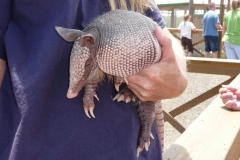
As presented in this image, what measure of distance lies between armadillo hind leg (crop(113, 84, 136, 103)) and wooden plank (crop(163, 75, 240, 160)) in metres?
0.31

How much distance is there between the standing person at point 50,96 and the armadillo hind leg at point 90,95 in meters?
0.02

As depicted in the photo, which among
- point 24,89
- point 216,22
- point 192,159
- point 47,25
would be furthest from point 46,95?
point 216,22

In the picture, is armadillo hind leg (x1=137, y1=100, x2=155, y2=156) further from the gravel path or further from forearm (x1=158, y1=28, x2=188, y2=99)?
the gravel path

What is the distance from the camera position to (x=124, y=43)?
37.7 inches

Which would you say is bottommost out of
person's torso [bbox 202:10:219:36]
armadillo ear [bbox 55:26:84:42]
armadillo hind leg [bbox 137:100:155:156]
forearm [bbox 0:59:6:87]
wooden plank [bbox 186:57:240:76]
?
person's torso [bbox 202:10:219:36]

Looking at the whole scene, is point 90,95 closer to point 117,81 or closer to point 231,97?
point 117,81

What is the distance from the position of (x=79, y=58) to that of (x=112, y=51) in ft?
0.30

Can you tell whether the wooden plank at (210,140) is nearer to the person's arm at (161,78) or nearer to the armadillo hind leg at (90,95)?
the person's arm at (161,78)

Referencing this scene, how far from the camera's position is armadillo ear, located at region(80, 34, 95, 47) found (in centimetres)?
90

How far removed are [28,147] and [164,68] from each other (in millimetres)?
421

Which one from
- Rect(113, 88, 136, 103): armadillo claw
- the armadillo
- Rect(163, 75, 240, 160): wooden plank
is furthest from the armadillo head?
Rect(163, 75, 240, 160): wooden plank

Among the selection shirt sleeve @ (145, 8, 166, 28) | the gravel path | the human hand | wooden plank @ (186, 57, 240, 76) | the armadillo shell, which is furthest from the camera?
the gravel path

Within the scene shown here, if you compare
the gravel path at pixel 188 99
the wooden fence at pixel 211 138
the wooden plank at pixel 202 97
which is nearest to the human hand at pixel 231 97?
the wooden fence at pixel 211 138

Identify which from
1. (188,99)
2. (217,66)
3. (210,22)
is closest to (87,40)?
(217,66)
